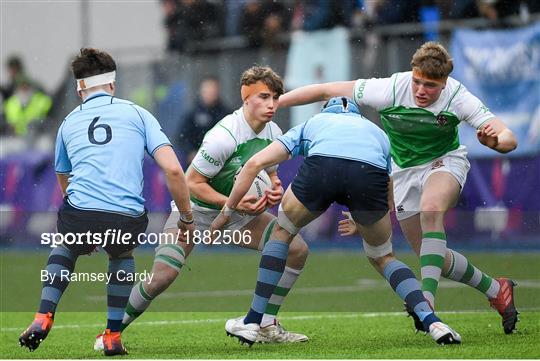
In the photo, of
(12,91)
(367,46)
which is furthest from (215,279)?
(12,91)

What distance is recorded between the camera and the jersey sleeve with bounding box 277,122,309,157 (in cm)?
721

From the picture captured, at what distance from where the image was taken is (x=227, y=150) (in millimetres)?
7965

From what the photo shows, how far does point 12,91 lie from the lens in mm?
19391

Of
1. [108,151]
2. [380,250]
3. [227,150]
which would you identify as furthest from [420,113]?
[108,151]

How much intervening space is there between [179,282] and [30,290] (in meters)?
1.48

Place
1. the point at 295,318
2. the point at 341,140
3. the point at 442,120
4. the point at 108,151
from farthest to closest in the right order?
the point at 295,318 < the point at 442,120 < the point at 341,140 < the point at 108,151

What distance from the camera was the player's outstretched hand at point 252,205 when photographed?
25.2 feet

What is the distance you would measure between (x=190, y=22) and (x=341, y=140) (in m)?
10.1

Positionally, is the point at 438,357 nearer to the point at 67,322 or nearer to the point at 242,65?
the point at 67,322

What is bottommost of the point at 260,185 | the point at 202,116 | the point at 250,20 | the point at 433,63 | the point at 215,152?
the point at 202,116

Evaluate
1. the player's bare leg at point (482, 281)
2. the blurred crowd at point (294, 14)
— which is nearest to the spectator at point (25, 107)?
the blurred crowd at point (294, 14)

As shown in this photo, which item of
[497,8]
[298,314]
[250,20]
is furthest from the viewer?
[250,20]

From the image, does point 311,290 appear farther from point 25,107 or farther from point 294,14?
point 25,107

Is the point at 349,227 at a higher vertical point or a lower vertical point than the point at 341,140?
lower
